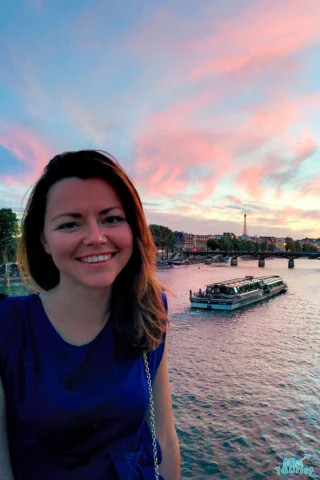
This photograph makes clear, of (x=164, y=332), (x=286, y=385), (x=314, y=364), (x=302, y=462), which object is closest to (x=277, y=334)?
(x=314, y=364)

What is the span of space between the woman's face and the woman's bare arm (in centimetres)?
53

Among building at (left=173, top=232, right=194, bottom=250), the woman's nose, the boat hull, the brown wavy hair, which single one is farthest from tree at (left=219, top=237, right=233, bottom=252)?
the woman's nose

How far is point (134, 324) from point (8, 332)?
1.84ft

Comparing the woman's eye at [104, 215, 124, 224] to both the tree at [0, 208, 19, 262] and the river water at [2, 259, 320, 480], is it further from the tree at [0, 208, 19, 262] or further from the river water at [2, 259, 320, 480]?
the tree at [0, 208, 19, 262]

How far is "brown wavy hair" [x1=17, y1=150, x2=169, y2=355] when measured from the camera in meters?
1.59

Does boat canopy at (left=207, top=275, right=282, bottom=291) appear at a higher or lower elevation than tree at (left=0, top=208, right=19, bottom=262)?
lower

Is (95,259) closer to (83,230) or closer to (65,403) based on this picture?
(83,230)

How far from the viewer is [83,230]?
152 cm

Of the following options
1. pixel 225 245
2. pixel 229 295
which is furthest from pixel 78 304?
pixel 225 245

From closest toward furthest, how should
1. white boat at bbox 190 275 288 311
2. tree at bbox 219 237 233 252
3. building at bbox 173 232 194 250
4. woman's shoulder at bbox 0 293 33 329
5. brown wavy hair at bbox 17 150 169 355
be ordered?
woman's shoulder at bbox 0 293 33 329 < brown wavy hair at bbox 17 150 169 355 < white boat at bbox 190 275 288 311 < tree at bbox 219 237 233 252 < building at bbox 173 232 194 250

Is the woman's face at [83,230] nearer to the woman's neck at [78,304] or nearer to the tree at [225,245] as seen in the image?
the woman's neck at [78,304]

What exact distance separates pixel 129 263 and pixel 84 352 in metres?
0.53

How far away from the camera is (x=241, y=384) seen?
14.9 metres

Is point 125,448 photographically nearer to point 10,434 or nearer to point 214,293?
point 10,434
